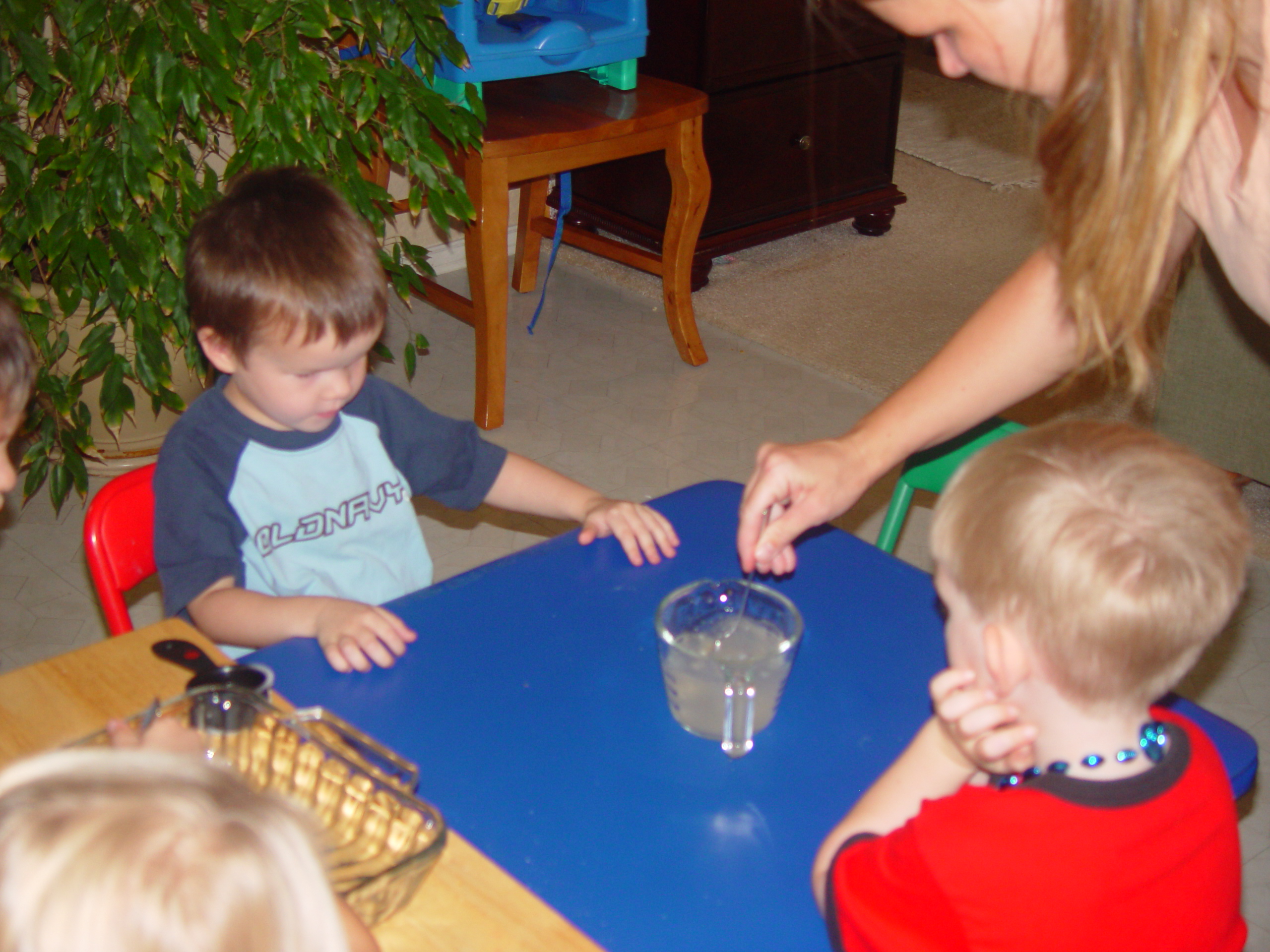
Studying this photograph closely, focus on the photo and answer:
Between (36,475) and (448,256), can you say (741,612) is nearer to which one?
(36,475)

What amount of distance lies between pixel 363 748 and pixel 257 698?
0.08 m

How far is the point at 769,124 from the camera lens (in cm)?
337

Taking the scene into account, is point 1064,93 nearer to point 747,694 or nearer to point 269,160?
point 747,694

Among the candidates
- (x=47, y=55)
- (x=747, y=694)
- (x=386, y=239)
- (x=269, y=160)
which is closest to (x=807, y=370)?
(x=386, y=239)

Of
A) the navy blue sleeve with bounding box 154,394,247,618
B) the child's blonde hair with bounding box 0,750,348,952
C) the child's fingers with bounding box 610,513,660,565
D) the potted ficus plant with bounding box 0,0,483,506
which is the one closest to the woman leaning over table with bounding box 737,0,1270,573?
the child's fingers with bounding box 610,513,660,565

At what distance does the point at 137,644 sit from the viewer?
3.15ft

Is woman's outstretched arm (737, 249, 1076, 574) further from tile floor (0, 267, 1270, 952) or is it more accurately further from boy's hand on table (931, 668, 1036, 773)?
tile floor (0, 267, 1270, 952)

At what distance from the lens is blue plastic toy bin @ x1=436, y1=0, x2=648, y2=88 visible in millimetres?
2459

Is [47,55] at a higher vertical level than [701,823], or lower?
higher

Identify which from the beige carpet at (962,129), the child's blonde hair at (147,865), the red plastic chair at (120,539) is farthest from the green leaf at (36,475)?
the beige carpet at (962,129)

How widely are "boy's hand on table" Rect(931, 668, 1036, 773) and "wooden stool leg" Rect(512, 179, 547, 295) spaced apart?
2740mm

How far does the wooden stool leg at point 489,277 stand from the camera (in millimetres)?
2555

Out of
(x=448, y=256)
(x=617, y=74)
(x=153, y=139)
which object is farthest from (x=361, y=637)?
(x=448, y=256)

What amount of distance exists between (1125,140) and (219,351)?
853 millimetres
